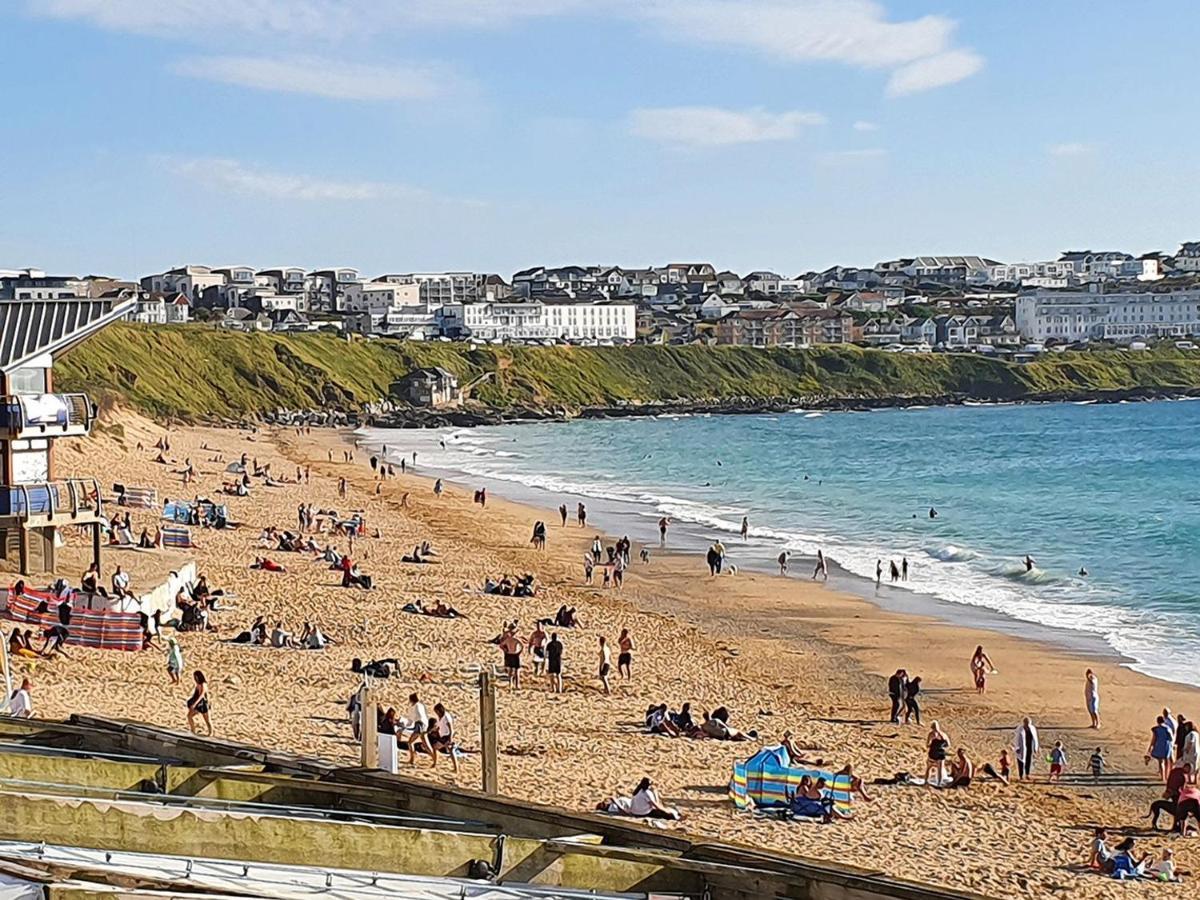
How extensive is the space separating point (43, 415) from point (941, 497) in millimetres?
40614

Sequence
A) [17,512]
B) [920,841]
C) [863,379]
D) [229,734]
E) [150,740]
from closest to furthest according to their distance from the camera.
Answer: [150,740] < [920,841] < [229,734] < [17,512] < [863,379]

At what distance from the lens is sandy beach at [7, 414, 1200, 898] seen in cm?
1623

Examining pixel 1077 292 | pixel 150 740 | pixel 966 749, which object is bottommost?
pixel 966 749

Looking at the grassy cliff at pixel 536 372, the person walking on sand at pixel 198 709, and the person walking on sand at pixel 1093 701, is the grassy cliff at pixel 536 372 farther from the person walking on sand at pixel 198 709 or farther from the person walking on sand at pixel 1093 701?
the person walking on sand at pixel 1093 701

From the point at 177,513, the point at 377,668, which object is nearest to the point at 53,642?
the point at 377,668

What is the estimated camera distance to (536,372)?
137 m

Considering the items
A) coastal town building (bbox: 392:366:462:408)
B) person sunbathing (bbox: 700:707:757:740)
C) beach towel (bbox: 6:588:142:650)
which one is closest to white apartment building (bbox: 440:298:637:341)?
coastal town building (bbox: 392:366:462:408)

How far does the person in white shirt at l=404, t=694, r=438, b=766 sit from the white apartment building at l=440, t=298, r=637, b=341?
144 metres

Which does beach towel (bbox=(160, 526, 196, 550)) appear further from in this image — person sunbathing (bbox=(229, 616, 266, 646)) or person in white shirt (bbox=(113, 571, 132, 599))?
person sunbathing (bbox=(229, 616, 266, 646))

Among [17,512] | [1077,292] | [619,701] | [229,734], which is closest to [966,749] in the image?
[619,701]

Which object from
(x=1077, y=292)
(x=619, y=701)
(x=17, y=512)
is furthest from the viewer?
(x=1077, y=292)

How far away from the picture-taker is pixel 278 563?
34438 millimetres

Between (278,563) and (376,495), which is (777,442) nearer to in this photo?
(376,495)

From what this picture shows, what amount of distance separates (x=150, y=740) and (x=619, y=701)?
1384 cm
